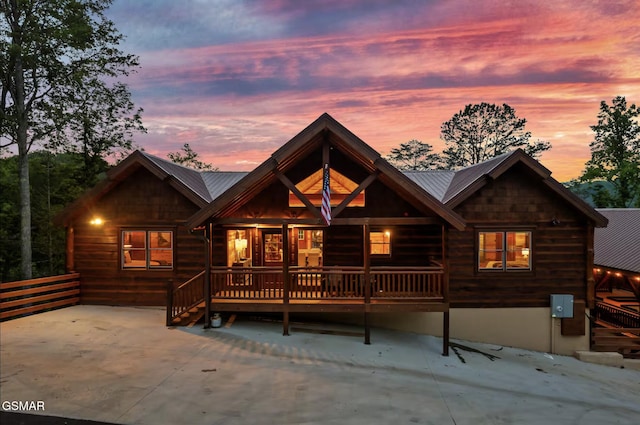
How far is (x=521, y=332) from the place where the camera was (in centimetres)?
1240

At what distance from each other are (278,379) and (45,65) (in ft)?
50.8

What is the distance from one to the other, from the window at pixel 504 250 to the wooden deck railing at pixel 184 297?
31.5 ft

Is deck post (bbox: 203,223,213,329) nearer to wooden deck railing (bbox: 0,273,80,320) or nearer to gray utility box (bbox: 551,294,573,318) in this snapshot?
wooden deck railing (bbox: 0,273,80,320)

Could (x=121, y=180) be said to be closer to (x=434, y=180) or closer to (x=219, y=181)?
(x=219, y=181)

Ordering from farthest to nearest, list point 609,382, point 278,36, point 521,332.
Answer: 1. point 278,36
2. point 521,332
3. point 609,382

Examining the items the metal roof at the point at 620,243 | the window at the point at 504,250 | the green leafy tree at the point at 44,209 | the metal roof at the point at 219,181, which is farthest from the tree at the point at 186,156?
the metal roof at the point at 620,243

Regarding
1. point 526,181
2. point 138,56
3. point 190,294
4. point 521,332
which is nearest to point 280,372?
point 190,294

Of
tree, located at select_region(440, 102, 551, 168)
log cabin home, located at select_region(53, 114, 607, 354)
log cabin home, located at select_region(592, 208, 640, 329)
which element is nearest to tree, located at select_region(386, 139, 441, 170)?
tree, located at select_region(440, 102, 551, 168)

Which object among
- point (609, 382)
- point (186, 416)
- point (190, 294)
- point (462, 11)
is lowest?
point (609, 382)

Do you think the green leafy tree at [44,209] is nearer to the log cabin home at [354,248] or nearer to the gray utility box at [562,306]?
the log cabin home at [354,248]

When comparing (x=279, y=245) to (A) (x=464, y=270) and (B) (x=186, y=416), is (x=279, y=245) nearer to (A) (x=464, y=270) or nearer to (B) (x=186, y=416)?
(A) (x=464, y=270)

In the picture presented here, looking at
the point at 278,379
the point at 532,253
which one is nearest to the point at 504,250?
the point at 532,253

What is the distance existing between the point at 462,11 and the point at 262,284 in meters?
14.2

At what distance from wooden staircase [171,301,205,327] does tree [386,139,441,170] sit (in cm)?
3171
